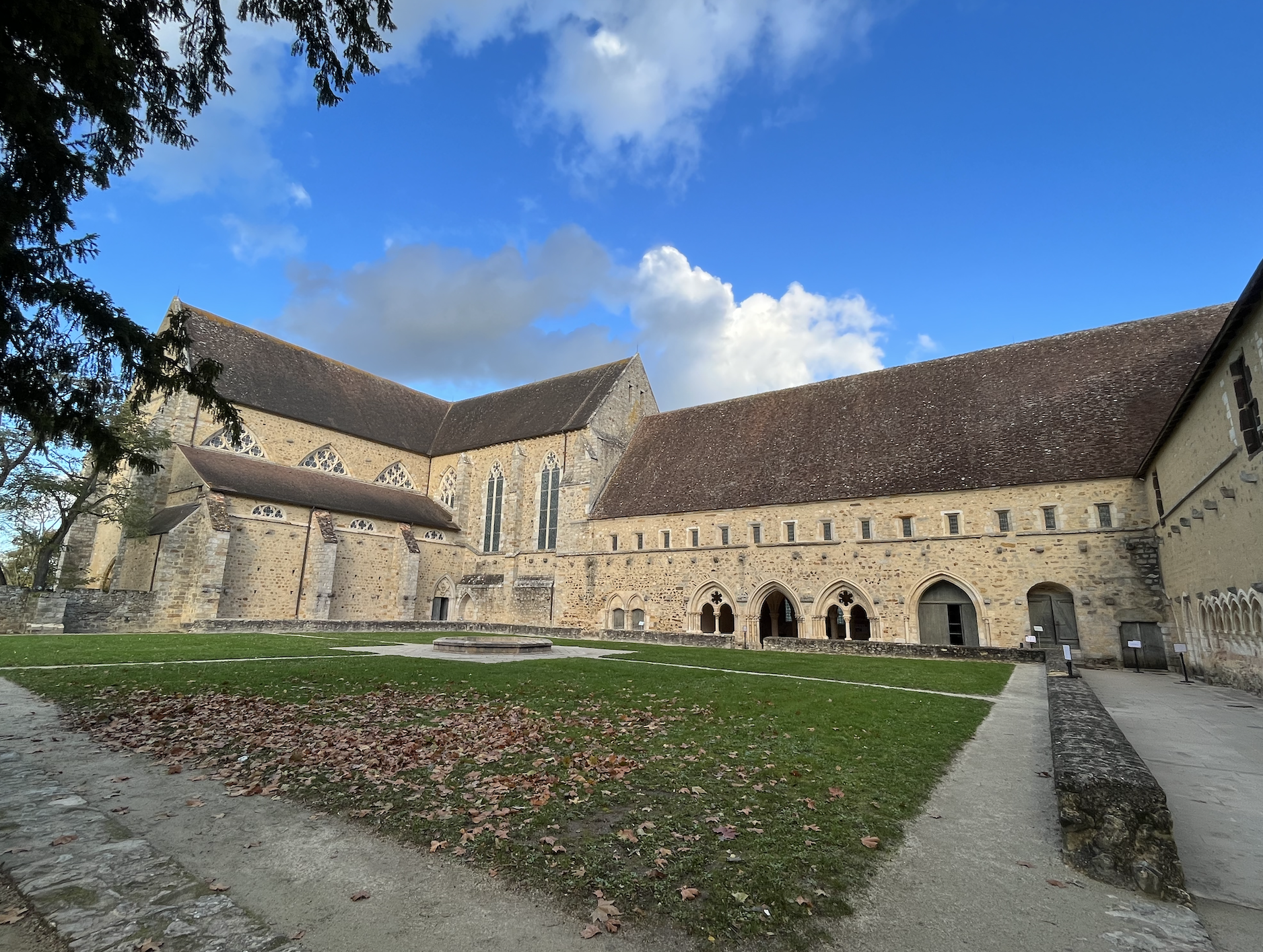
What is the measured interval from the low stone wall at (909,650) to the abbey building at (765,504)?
1.91 meters

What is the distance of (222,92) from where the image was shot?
231 inches

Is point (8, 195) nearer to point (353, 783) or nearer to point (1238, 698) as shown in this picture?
point (353, 783)

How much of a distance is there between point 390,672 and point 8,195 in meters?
9.38

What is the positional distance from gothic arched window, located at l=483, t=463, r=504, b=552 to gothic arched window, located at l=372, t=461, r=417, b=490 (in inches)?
201

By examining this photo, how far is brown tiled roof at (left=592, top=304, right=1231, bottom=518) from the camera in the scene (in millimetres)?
20781

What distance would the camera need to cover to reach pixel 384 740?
6.47 meters

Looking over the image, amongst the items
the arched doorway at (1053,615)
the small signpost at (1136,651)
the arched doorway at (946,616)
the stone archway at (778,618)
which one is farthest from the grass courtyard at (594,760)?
the stone archway at (778,618)

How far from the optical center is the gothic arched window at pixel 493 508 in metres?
34.4

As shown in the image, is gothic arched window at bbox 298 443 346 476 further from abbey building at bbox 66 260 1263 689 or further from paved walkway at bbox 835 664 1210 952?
paved walkway at bbox 835 664 1210 952

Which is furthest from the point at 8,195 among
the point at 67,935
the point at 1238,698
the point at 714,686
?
the point at 1238,698

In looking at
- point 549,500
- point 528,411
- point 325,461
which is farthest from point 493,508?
point 325,461

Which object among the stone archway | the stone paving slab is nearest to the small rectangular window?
the stone paving slab

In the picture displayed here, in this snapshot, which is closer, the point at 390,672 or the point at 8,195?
the point at 8,195

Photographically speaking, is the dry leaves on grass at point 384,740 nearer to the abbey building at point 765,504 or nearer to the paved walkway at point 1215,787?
the paved walkway at point 1215,787
